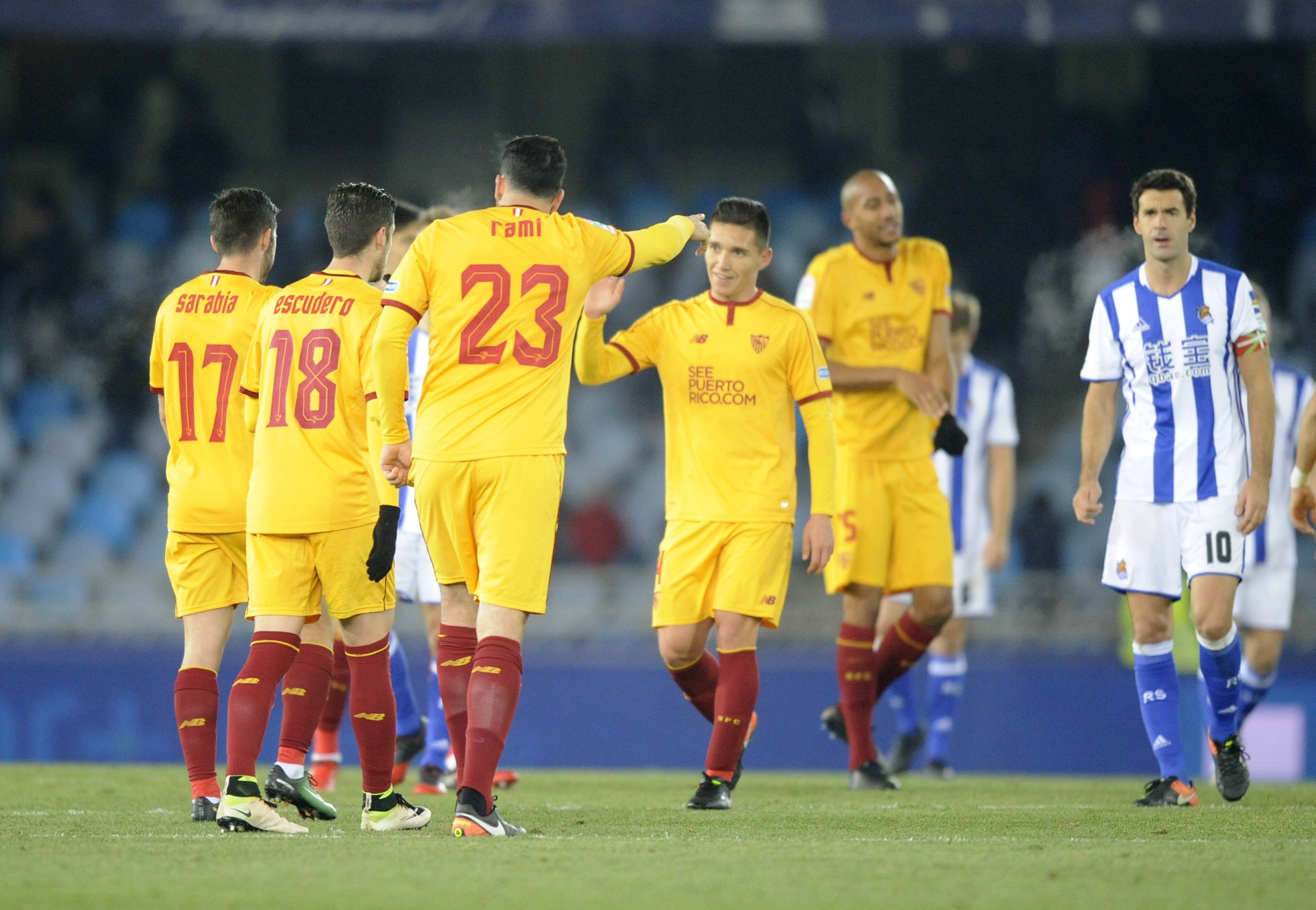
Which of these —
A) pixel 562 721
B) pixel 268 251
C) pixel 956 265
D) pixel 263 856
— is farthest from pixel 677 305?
pixel 956 265

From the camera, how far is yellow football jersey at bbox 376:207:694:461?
189 inches

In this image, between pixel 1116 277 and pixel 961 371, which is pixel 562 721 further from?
pixel 1116 277

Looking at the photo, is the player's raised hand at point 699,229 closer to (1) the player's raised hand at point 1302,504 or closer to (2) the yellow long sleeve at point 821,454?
(2) the yellow long sleeve at point 821,454

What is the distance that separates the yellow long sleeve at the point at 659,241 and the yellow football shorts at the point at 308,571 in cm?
120

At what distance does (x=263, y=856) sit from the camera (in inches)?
166

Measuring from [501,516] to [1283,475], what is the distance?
4510 millimetres

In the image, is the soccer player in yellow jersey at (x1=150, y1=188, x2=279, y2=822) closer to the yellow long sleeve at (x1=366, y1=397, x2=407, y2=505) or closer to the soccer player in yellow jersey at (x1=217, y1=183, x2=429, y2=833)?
the soccer player in yellow jersey at (x1=217, y1=183, x2=429, y2=833)

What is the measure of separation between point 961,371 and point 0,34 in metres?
9.96

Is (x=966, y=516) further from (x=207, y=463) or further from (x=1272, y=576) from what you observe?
(x=207, y=463)

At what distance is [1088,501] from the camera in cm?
596

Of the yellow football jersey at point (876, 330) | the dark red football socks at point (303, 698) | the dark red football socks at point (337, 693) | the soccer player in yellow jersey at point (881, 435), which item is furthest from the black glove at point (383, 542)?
the yellow football jersey at point (876, 330)

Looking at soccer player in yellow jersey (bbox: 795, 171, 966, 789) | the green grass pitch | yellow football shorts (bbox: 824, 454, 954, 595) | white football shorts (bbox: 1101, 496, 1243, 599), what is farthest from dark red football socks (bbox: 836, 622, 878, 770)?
white football shorts (bbox: 1101, 496, 1243, 599)

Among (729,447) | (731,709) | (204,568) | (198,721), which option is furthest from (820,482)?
(198,721)

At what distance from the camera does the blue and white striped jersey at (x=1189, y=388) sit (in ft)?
19.2
